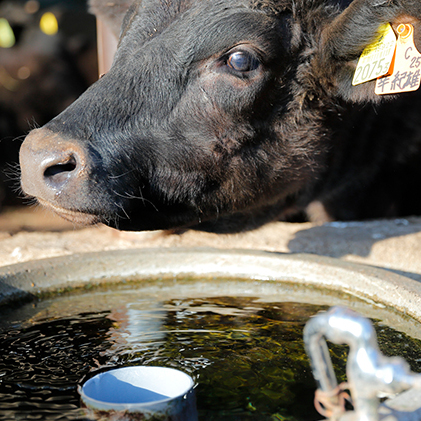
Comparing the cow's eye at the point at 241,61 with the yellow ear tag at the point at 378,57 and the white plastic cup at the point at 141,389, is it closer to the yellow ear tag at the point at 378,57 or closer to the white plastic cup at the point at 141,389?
the yellow ear tag at the point at 378,57

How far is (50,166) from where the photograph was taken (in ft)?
5.43

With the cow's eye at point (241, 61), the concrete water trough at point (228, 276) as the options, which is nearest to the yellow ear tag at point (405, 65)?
the cow's eye at point (241, 61)

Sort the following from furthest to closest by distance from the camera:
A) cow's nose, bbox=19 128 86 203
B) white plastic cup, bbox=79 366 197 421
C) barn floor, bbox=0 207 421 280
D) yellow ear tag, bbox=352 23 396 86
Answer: barn floor, bbox=0 207 421 280 < yellow ear tag, bbox=352 23 396 86 < cow's nose, bbox=19 128 86 203 < white plastic cup, bbox=79 366 197 421

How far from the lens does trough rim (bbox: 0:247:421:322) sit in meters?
1.73

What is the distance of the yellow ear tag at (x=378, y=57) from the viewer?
5.87 feet

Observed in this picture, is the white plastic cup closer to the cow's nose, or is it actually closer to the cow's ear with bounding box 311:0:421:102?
the cow's nose

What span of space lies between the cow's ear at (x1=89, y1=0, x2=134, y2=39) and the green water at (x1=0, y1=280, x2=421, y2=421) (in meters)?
1.49

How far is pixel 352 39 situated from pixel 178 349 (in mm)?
1161

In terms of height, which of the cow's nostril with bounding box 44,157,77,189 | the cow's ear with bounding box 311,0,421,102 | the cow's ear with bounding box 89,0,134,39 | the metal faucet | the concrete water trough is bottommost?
the metal faucet

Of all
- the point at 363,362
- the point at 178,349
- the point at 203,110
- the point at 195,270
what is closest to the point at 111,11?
the point at 203,110

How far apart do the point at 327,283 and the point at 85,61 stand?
15.8ft

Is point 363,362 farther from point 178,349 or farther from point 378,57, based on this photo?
point 378,57

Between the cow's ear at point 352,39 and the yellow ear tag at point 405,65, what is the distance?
0.02 metres

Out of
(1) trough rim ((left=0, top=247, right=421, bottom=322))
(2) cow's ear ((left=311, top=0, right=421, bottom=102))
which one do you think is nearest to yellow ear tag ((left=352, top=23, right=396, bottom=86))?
(2) cow's ear ((left=311, top=0, right=421, bottom=102))
